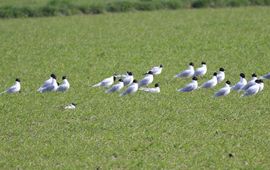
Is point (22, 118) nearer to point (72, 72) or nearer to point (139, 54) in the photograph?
point (72, 72)

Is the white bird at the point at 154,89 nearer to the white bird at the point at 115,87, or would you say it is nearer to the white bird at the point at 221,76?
the white bird at the point at 115,87

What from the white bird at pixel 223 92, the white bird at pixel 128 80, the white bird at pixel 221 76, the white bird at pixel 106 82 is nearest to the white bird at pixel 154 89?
the white bird at pixel 128 80

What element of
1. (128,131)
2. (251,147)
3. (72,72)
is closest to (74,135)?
(128,131)

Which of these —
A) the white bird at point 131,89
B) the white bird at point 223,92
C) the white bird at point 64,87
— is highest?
the white bird at point 223,92

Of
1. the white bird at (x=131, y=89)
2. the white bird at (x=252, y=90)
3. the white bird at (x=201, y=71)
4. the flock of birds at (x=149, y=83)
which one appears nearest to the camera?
the white bird at (x=252, y=90)

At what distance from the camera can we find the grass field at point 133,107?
14.0m

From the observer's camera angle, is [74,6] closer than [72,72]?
No

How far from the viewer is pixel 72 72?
2411 centimetres

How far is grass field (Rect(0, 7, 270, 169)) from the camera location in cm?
1403

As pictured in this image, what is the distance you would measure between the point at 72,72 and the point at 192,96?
5.55m

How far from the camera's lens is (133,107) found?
18484 mm

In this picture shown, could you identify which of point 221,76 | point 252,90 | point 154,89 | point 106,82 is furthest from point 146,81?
point 252,90

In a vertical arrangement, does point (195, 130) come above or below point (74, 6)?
above

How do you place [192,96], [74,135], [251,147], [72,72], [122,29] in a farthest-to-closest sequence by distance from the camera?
1. [122,29]
2. [72,72]
3. [192,96]
4. [74,135]
5. [251,147]
